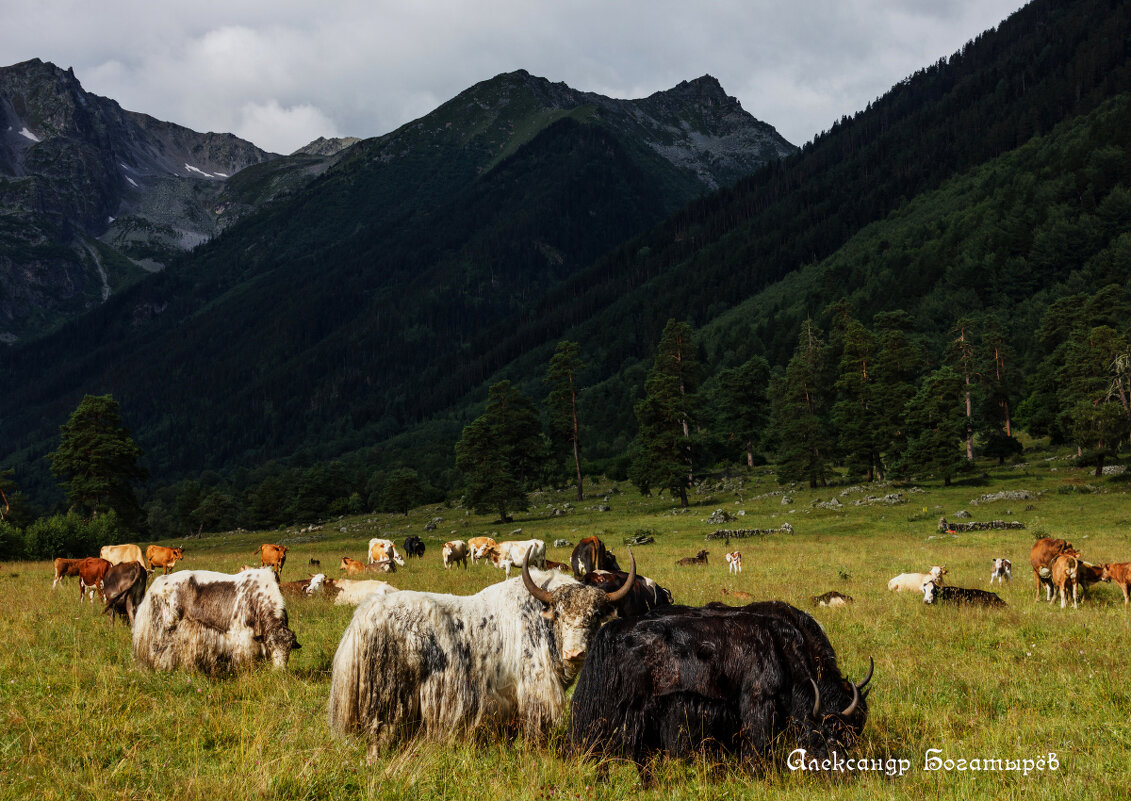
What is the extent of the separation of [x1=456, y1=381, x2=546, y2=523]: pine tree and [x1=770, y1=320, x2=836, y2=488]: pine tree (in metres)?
23.2

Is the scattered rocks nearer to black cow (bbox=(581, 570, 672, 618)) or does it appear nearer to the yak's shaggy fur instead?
black cow (bbox=(581, 570, 672, 618))

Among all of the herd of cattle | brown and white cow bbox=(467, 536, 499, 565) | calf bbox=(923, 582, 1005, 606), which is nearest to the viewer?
the herd of cattle

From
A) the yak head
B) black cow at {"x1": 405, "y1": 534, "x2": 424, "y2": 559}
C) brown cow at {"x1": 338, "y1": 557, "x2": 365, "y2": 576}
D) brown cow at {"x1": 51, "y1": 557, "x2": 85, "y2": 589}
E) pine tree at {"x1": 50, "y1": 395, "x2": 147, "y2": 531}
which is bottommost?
black cow at {"x1": 405, "y1": 534, "x2": 424, "y2": 559}

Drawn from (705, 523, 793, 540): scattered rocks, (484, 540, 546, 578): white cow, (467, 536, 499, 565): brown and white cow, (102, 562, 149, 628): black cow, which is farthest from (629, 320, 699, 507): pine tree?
(102, 562, 149, 628): black cow

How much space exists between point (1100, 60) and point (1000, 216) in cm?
7597

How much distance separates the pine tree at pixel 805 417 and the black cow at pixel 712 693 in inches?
2038

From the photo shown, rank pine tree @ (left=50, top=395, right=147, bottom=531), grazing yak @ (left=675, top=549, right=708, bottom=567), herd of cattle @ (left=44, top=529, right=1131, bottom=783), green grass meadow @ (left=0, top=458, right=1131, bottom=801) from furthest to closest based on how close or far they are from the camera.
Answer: pine tree @ (left=50, top=395, right=147, bottom=531) < grazing yak @ (left=675, top=549, right=708, bottom=567) < herd of cattle @ (left=44, top=529, right=1131, bottom=783) < green grass meadow @ (left=0, top=458, right=1131, bottom=801)

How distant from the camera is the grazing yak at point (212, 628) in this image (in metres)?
8.91

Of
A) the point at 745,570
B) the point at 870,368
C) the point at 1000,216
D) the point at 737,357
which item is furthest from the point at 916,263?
the point at 745,570

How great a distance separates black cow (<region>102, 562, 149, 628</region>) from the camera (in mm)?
12617

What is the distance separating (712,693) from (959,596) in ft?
38.9

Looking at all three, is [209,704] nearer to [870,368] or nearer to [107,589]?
[107,589]

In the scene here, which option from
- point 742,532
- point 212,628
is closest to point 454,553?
point 742,532

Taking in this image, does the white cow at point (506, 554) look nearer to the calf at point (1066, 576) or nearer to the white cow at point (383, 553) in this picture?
the white cow at point (383, 553)
